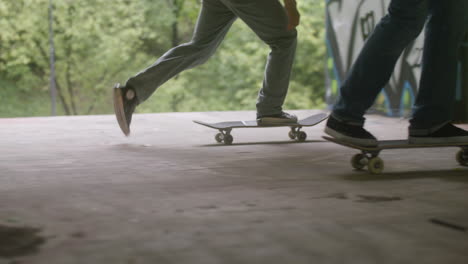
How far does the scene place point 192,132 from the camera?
5.47 m

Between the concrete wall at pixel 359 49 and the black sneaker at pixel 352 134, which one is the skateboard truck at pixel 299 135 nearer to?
the black sneaker at pixel 352 134

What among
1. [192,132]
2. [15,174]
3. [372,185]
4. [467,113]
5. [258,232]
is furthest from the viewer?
[467,113]

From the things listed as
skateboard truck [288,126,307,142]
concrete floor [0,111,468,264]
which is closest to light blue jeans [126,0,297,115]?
skateboard truck [288,126,307,142]

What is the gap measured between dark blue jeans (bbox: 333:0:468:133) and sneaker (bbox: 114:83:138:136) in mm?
1913

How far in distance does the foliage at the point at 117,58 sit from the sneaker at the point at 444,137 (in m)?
19.4

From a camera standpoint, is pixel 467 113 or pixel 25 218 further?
pixel 467 113

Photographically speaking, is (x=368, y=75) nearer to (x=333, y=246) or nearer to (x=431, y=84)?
(x=431, y=84)

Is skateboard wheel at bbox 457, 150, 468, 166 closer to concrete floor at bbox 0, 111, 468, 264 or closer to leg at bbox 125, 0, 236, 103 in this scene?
concrete floor at bbox 0, 111, 468, 264

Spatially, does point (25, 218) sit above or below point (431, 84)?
below

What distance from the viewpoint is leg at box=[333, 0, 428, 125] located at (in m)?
2.92

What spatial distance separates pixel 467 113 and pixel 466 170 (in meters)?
3.42

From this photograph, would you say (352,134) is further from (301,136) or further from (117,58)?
(117,58)

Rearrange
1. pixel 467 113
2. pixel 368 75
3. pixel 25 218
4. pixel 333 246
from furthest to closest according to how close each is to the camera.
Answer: pixel 467 113 < pixel 368 75 < pixel 25 218 < pixel 333 246

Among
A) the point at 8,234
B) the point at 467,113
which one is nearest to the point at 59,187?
the point at 8,234
